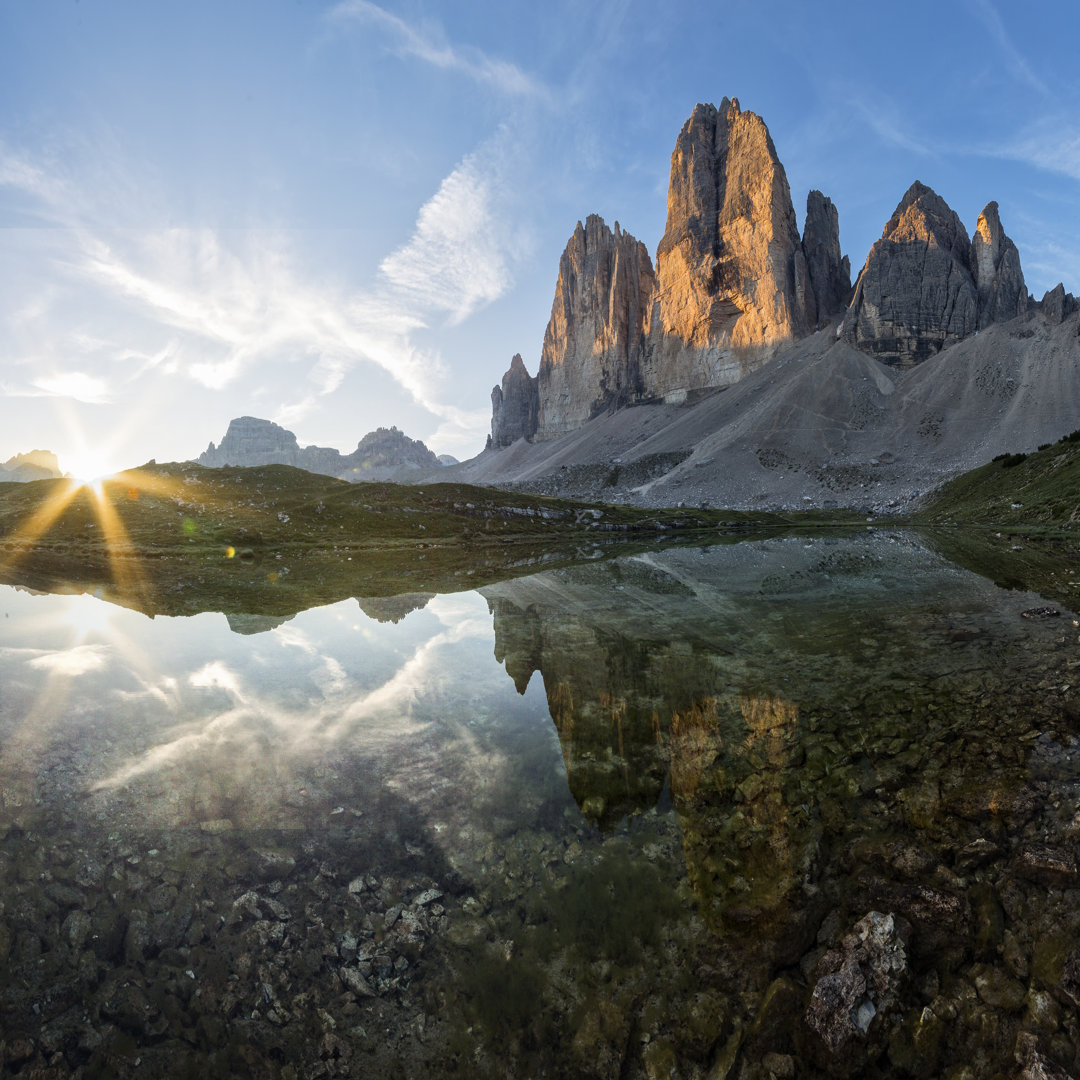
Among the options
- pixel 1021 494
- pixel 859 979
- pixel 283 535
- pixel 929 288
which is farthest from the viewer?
pixel 929 288

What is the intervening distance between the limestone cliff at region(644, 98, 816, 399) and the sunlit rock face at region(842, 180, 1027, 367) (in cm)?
1896

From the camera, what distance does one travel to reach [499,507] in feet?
228

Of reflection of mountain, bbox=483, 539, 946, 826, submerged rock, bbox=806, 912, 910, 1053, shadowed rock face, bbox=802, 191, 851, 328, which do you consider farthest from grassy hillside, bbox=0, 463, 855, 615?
shadowed rock face, bbox=802, 191, 851, 328

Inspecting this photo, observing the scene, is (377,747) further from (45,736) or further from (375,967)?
(45,736)

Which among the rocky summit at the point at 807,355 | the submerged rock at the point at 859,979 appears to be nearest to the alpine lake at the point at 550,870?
the submerged rock at the point at 859,979

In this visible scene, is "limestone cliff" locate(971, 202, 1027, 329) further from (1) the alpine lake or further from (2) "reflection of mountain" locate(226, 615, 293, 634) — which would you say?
(2) "reflection of mountain" locate(226, 615, 293, 634)

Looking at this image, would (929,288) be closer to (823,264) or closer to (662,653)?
(823,264)

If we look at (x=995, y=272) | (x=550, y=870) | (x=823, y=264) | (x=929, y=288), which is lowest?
(x=550, y=870)

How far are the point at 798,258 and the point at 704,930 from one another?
180681 millimetres

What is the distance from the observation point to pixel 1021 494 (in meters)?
57.2

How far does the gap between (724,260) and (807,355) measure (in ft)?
147

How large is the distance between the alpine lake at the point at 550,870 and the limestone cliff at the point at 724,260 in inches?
6369

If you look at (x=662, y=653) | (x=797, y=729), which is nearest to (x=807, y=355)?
(x=662, y=653)

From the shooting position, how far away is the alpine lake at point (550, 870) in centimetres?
447
